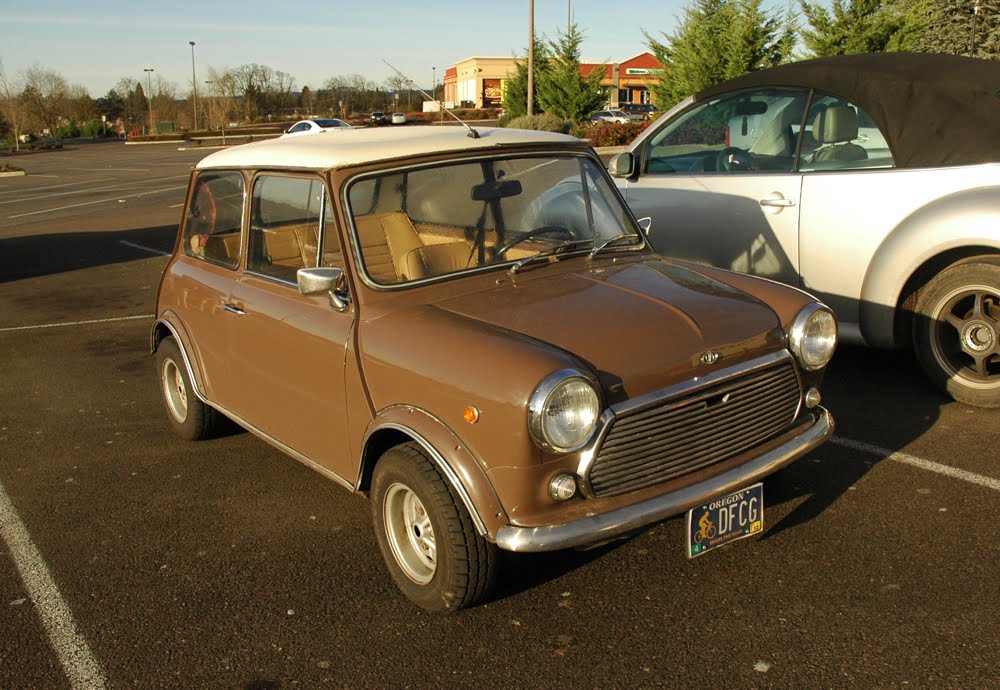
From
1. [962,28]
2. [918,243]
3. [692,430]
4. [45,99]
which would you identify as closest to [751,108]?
[918,243]

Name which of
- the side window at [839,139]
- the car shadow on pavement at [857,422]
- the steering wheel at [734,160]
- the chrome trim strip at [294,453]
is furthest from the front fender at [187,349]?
the side window at [839,139]

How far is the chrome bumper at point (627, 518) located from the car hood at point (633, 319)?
14.7 inches

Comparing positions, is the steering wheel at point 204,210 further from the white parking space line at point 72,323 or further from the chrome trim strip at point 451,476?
the white parking space line at point 72,323

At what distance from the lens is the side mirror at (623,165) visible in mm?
6082

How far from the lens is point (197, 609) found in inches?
145

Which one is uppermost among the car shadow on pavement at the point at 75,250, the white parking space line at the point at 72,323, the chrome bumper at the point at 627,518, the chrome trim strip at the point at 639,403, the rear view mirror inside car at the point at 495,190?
the rear view mirror inside car at the point at 495,190

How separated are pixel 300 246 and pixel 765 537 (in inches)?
93.2

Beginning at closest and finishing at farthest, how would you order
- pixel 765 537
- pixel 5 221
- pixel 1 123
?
pixel 765 537
pixel 5 221
pixel 1 123

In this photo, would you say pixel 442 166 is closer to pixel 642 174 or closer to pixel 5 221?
pixel 642 174

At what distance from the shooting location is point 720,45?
25016 millimetres

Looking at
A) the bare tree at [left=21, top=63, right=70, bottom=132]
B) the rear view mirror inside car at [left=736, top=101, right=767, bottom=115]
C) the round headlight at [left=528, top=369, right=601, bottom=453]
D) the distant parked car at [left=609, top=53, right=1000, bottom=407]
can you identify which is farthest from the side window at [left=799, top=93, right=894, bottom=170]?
the bare tree at [left=21, top=63, right=70, bottom=132]

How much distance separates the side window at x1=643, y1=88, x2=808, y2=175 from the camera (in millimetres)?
6012

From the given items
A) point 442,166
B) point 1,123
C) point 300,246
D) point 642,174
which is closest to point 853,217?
point 642,174

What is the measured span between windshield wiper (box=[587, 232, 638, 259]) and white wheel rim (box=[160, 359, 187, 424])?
277 cm
